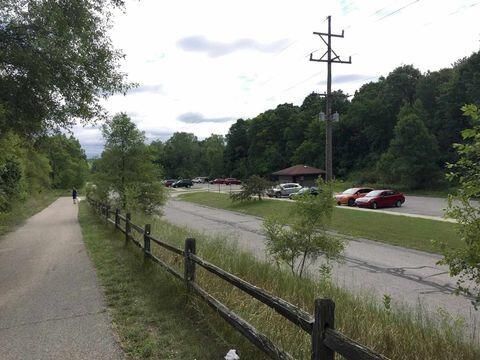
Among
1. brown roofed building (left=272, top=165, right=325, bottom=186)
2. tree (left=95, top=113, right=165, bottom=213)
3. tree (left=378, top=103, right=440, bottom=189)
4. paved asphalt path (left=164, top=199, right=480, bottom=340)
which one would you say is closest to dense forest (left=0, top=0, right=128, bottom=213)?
paved asphalt path (left=164, top=199, right=480, bottom=340)

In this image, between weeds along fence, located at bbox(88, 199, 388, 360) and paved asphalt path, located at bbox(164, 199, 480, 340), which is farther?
paved asphalt path, located at bbox(164, 199, 480, 340)

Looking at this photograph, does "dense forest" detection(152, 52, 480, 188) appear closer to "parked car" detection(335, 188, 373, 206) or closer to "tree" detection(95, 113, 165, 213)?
"tree" detection(95, 113, 165, 213)

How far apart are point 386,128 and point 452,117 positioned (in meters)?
21.5

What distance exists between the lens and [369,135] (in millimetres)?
96438

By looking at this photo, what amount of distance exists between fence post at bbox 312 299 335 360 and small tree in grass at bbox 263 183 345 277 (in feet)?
22.2

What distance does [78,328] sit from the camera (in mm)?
6484

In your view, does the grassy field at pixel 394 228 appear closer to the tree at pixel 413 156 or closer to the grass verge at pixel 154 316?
Result: the grass verge at pixel 154 316

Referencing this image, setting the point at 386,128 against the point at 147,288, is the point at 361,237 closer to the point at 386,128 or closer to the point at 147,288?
the point at 147,288

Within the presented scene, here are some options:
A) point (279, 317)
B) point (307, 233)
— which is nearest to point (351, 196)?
point (307, 233)

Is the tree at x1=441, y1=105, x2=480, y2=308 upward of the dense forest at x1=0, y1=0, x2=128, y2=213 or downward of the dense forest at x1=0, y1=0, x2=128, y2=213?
downward

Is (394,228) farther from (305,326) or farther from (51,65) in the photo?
(305,326)

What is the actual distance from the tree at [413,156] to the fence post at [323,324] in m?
57.5

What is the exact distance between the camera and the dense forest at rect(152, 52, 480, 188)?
197ft

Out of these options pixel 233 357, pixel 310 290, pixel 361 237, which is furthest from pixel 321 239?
pixel 361 237
